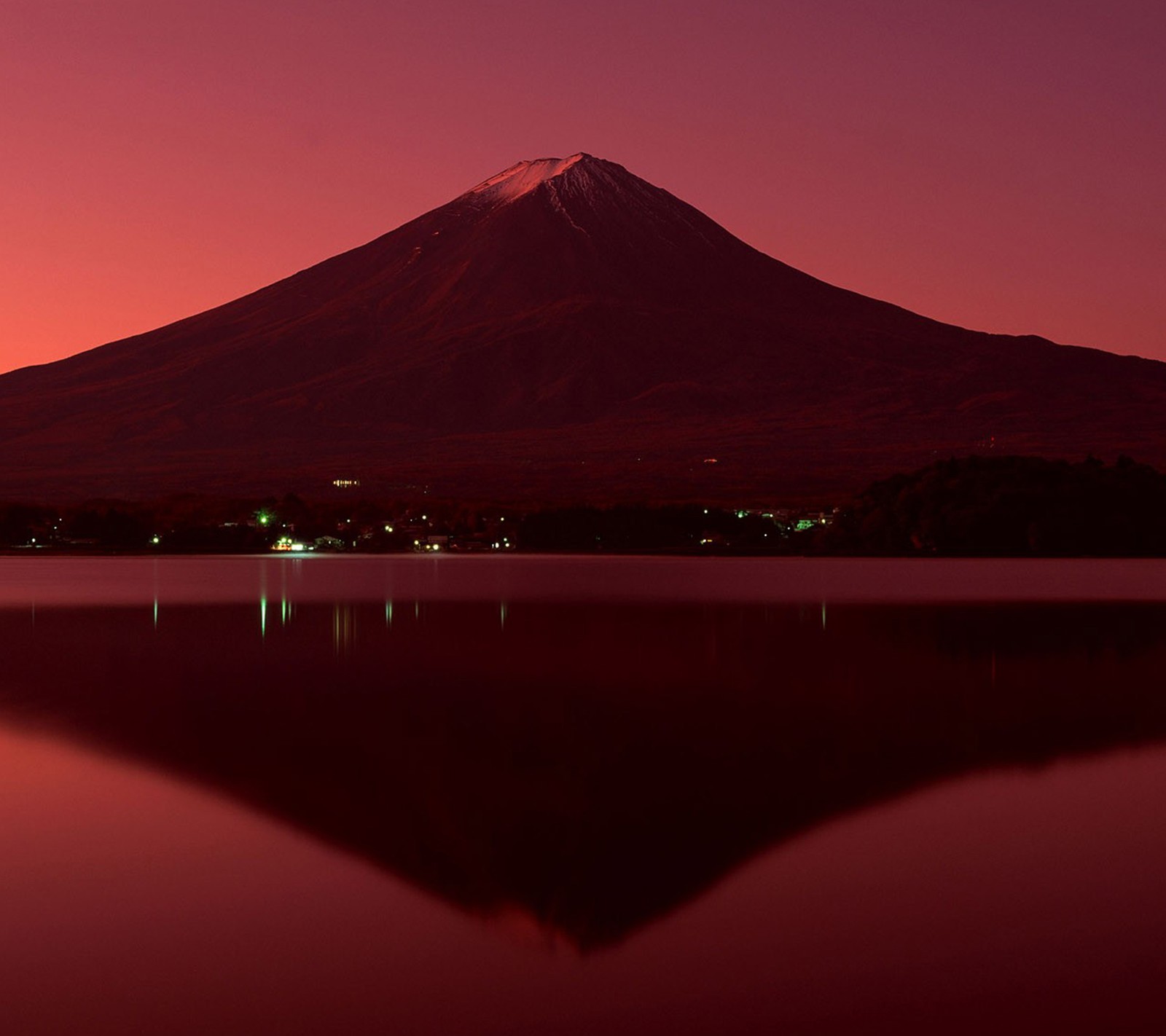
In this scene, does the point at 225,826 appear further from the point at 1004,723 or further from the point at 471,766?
the point at 1004,723

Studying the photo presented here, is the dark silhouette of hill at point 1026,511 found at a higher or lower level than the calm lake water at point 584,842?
higher

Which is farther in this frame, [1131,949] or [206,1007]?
[1131,949]

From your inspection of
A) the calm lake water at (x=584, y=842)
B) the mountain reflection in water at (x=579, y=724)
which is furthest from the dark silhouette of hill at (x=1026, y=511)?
the calm lake water at (x=584, y=842)

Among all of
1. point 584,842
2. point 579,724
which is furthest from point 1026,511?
point 584,842

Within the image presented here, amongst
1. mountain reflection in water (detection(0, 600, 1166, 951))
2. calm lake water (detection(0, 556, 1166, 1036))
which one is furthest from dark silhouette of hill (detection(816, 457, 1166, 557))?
calm lake water (detection(0, 556, 1166, 1036))

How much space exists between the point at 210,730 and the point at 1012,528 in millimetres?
78335

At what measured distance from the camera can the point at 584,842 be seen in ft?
37.6

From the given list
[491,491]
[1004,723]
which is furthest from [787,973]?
[491,491]

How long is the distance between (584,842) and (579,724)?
6157 millimetres

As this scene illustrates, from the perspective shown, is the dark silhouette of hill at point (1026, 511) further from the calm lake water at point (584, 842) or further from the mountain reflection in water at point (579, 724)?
the calm lake water at point (584, 842)

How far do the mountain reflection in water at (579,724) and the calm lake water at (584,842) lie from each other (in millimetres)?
63

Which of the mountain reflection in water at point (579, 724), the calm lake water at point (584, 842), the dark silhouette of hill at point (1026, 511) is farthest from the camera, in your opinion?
the dark silhouette of hill at point (1026, 511)

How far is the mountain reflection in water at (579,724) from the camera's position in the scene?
11297 millimetres

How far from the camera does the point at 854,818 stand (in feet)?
40.8
